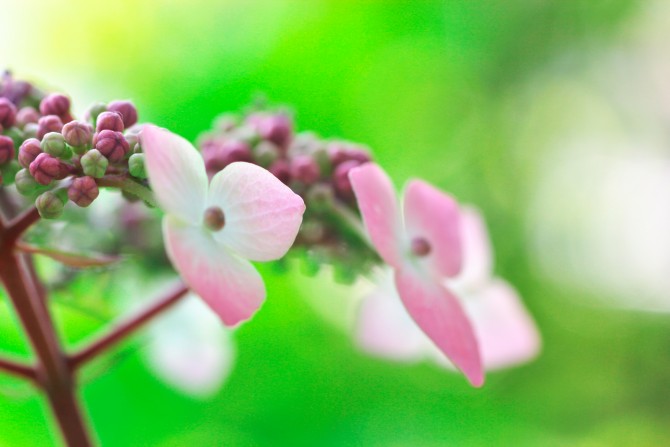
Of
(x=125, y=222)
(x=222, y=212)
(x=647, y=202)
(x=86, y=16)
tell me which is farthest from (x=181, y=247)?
(x=647, y=202)

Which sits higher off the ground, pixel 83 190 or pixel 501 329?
pixel 83 190

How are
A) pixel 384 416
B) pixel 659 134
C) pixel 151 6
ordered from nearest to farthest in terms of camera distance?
pixel 384 416, pixel 151 6, pixel 659 134

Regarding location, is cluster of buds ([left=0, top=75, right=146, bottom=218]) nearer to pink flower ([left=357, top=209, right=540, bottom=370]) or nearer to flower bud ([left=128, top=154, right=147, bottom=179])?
flower bud ([left=128, top=154, right=147, bottom=179])

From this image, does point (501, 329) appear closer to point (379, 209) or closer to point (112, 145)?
point (379, 209)

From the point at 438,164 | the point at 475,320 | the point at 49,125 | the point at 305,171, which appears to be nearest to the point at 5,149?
the point at 49,125

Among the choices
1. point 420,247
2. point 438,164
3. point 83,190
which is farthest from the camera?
point 438,164

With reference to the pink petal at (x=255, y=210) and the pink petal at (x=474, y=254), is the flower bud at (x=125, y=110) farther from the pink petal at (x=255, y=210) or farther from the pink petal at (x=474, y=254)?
the pink petal at (x=474, y=254)

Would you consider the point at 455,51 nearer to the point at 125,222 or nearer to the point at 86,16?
the point at 86,16
